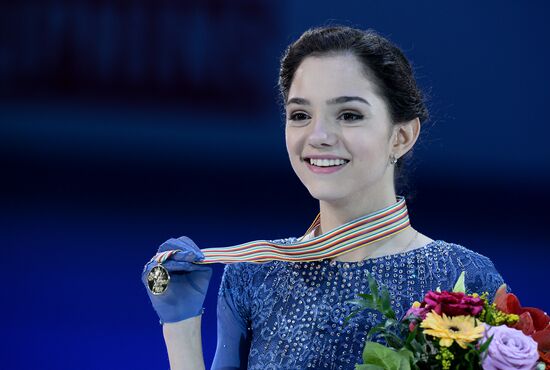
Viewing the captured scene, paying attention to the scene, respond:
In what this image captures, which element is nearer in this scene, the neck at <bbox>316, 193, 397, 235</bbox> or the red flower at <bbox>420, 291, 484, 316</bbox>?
the red flower at <bbox>420, 291, 484, 316</bbox>

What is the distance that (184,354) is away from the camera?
1959 mm

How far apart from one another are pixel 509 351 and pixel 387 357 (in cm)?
19

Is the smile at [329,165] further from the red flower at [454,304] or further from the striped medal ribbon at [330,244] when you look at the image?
the red flower at [454,304]

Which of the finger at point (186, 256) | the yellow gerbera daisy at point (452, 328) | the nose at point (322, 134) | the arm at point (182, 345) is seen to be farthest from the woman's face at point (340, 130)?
the yellow gerbera daisy at point (452, 328)

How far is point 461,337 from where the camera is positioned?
1.43 meters

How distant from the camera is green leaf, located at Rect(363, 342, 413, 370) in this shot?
4.77 ft

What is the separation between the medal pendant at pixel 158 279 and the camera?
6.32 feet

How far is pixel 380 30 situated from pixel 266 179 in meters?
0.61

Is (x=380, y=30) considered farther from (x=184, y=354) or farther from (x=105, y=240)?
(x=184, y=354)

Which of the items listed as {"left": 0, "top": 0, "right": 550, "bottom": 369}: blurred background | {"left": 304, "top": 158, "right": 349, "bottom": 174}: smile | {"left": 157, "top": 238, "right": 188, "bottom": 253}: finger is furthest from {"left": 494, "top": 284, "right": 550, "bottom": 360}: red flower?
{"left": 0, "top": 0, "right": 550, "bottom": 369}: blurred background

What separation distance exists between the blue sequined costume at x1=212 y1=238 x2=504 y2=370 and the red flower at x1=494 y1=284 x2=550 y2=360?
342mm

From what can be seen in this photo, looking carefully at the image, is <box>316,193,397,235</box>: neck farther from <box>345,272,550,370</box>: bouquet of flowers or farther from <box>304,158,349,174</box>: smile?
<box>345,272,550,370</box>: bouquet of flowers

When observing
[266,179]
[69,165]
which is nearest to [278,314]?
[266,179]

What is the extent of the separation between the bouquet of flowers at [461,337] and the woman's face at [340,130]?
→ 16.0 inches
